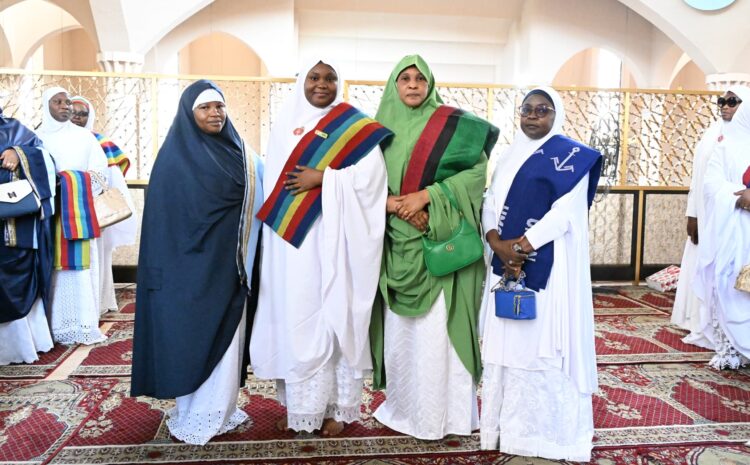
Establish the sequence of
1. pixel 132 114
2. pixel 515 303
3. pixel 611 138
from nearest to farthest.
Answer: pixel 515 303 → pixel 132 114 → pixel 611 138

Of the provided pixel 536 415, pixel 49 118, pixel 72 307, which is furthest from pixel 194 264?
pixel 49 118

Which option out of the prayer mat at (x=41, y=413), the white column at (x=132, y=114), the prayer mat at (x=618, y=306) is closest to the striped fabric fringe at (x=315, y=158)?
the prayer mat at (x=41, y=413)

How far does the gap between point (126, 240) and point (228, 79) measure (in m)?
1.94

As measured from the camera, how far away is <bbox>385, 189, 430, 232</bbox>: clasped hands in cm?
269

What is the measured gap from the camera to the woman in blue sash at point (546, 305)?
2605 mm

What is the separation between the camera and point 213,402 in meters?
2.79

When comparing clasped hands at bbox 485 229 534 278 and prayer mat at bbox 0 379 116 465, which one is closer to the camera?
clasped hands at bbox 485 229 534 278

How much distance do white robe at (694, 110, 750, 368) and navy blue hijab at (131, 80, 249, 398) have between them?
9.48 ft

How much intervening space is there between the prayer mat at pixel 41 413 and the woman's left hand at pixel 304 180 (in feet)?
4.80

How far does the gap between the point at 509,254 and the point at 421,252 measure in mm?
360

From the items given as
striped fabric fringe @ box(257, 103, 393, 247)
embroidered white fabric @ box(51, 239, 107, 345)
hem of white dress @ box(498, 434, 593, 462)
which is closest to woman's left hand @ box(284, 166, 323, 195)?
striped fabric fringe @ box(257, 103, 393, 247)

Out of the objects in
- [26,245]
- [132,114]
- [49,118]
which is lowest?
[26,245]

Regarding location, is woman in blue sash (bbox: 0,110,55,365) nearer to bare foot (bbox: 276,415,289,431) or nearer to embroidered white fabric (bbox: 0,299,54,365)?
embroidered white fabric (bbox: 0,299,54,365)

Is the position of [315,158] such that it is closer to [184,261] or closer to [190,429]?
[184,261]
